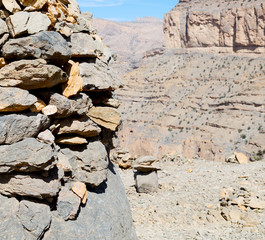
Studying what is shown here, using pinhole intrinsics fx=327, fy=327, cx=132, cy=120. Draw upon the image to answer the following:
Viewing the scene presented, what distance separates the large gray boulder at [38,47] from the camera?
4535 mm

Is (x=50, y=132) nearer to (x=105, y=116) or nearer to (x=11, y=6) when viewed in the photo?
(x=105, y=116)

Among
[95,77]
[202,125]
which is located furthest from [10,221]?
[202,125]

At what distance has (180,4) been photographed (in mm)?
76000

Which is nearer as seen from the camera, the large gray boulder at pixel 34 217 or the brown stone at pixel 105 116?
the large gray boulder at pixel 34 217

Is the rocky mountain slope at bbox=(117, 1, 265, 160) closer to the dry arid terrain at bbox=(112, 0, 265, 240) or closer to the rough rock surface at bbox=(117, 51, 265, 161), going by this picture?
the rough rock surface at bbox=(117, 51, 265, 161)

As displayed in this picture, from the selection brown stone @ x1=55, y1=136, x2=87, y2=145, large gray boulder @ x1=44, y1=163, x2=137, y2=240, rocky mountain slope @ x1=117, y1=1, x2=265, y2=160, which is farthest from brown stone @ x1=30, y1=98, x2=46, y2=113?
rocky mountain slope @ x1=117, y1=1, x2=265, y2=160

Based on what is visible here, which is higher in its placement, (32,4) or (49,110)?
(32,4)

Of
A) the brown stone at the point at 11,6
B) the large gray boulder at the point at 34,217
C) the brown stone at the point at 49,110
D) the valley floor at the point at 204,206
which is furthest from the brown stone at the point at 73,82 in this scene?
the valley floor at the point at 204,206

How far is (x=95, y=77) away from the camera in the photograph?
5836 millimetres

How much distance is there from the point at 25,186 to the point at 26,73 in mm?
1563

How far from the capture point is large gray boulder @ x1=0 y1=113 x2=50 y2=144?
4388 mm

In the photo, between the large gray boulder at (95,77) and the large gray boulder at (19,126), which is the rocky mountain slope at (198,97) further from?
the large gray boulder at (19,126)

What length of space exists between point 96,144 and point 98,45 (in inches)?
81.8

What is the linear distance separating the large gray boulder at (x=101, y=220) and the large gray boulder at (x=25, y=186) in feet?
1.62
